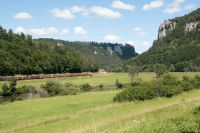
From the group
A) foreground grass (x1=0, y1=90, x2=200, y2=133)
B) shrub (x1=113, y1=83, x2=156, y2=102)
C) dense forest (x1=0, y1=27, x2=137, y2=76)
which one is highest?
dense forest (x1=0, y1=27, x2=137, y2=76)

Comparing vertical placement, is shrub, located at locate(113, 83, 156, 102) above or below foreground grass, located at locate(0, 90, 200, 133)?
above

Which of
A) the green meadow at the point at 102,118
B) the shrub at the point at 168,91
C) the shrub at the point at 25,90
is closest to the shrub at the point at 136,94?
the green meadow at the point at 102,118

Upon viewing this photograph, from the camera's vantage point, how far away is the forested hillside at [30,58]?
468 feet

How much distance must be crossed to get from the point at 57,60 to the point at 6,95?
98.9 meters

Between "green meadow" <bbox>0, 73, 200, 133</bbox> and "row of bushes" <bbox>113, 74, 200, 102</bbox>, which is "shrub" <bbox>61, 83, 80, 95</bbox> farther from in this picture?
"green meadow" <bbox>0, 73, 200, 133</bbox>

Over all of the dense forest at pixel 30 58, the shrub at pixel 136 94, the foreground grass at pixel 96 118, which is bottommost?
the foreground grass at pixel 96 118

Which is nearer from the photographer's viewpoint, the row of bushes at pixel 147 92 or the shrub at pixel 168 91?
the row of bushes at pixel 147 92

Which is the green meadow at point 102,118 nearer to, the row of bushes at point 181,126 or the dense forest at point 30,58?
the row of bushes at point 181,126

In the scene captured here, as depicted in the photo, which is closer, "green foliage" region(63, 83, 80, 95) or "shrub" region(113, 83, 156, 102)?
"shrub" region(113, 83, 156, 102)

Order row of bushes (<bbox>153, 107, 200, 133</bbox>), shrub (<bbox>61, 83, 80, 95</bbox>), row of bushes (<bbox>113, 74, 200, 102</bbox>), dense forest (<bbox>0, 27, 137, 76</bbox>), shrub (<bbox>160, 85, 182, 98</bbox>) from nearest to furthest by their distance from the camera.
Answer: row of bushes (<bbox>153, 107, 200, 133</bbox>)
row of bushes (<bbox>113, 74, 200, 102</bbox>)
shrub (<bbox>160, 85, 182, 98</bbox>)
shrub (<bbox>61, 83, 80, 95</bbox>)
dense forest (<bbox>0, 27, 137, 76</bbox>)

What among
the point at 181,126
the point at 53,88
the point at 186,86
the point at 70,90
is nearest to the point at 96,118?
the point at 181,126

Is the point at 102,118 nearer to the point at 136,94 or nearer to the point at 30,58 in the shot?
the point at 136,94

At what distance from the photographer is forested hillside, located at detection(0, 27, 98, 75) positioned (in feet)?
468

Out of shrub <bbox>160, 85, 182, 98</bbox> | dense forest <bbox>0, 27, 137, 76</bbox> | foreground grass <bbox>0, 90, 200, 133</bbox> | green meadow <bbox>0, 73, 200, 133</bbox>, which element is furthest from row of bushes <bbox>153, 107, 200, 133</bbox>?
dense forest <bbox>0, 27, 137, 76</bbox>
